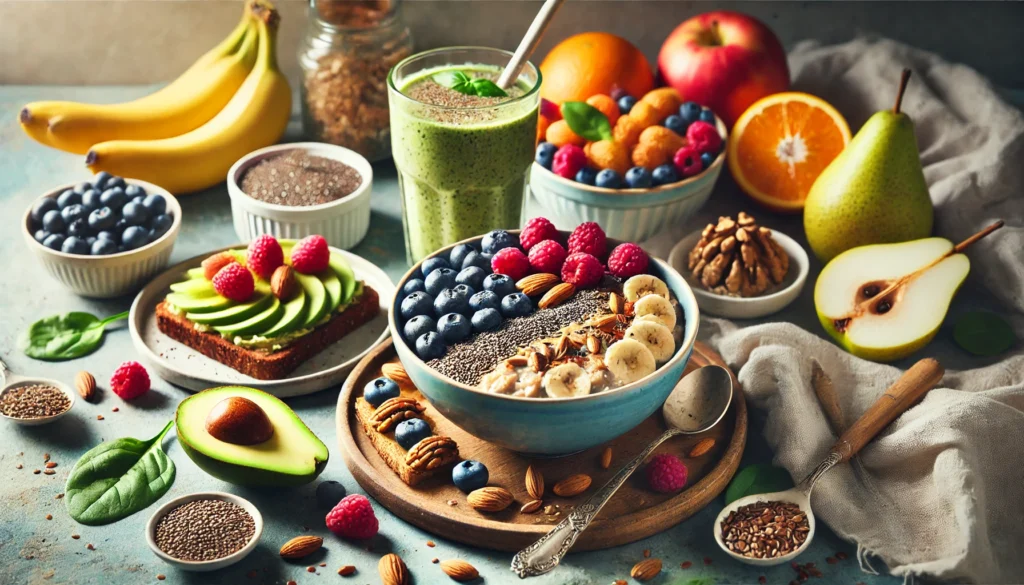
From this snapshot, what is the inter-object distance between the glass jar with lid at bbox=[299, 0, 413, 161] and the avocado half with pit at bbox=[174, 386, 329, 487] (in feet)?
3.37

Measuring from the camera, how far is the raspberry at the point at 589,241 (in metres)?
1.71

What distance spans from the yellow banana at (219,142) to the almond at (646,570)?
147cm

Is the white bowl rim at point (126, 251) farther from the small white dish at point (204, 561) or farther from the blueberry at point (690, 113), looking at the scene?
the blueberry at point (690, 113)

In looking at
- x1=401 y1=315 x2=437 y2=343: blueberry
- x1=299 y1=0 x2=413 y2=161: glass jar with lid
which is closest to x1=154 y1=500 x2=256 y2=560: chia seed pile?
x1=401 y1=315 x2=437 y2=343: blueberry

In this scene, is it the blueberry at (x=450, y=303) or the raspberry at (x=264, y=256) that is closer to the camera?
the blueberry at (x=450, y=303)

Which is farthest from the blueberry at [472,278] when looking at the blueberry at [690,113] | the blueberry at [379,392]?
the blueberry at [690,113]

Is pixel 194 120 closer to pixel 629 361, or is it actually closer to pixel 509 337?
pixel 509 337

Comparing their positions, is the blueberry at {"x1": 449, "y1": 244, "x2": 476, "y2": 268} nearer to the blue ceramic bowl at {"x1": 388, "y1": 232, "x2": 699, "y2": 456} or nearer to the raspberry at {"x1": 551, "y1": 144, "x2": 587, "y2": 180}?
the blue ceramic bowl at {"x1": 388, "y1": 232, "x2": 699, "y2": 456}

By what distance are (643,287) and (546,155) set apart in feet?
1.93

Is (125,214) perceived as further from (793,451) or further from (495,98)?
(793,451)

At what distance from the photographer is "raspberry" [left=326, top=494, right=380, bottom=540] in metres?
1.46

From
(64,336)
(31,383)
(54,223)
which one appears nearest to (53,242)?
(54,223)

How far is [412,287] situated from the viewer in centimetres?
168

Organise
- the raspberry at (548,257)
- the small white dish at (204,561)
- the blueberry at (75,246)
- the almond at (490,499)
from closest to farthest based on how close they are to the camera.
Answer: the small white dish at (204,561) → the almond at (490,499) → the raspberry at (548,257) → the blueberry at (75,246)
